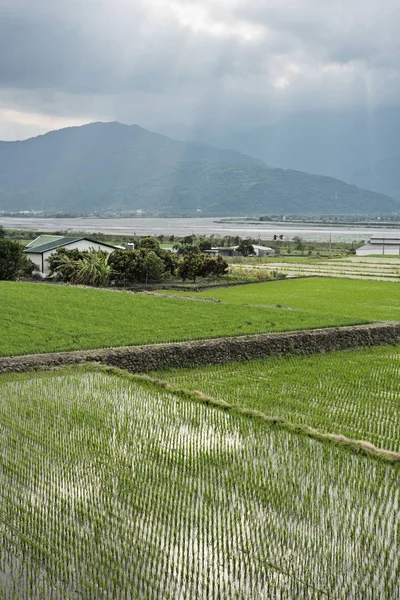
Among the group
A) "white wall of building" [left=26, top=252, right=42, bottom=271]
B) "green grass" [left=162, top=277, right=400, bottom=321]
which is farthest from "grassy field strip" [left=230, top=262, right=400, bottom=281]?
"white wall of building" [left=26, top=252, right=42, bottom=271]

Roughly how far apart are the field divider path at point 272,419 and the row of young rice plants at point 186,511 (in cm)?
16

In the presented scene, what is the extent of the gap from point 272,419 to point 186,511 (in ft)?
11.9

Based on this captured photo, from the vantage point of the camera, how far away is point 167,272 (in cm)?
3741

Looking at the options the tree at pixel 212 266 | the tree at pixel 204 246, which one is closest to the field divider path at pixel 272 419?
the tree at pixel 212 266

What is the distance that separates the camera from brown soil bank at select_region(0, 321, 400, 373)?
14453 mm

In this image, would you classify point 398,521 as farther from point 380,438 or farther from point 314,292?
point 314,292

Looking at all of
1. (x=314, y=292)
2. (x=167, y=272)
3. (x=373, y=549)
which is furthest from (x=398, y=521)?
(x=167, y=272)

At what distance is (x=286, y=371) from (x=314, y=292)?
641 inches

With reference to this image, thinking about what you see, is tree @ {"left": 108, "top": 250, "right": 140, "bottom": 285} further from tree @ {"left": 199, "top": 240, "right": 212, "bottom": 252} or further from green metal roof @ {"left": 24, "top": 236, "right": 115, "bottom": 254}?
tree @ {"left": 199, "top": 240, "right": 212, "bottom": 252}

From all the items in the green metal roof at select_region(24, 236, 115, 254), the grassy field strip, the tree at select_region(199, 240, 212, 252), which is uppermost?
the green metal roof at select_region(24, 236, 115, 254)

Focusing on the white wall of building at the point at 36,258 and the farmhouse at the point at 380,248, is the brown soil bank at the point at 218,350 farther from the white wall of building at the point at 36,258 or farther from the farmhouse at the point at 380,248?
the farmhouse at the point at 380,248

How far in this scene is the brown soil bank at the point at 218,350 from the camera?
14.5m

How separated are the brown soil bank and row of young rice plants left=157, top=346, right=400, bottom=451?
13.1 inches

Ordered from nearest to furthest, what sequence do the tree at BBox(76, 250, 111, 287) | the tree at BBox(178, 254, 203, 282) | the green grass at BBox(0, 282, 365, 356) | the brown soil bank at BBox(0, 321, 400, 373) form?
the brown soil bank at BBox(0, 321, 400, 373), the green grass at BBox(0, 282, 365, 356), the tree at BBox(76, 250, 111, 287), the tree at BBox(178, 254, 203, 282)
